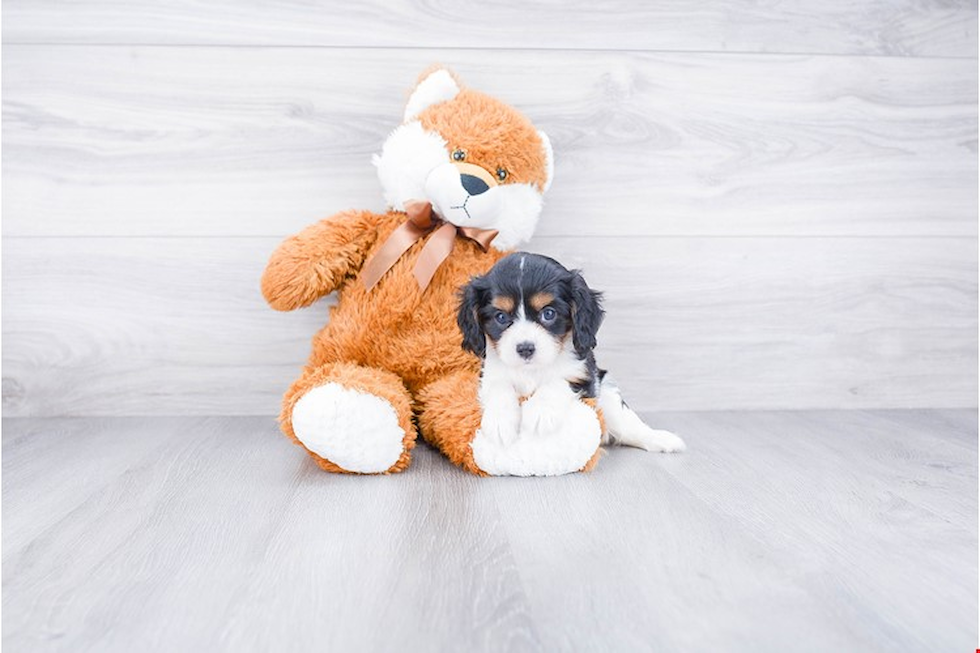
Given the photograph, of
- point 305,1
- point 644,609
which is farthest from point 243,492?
→ point 305,1

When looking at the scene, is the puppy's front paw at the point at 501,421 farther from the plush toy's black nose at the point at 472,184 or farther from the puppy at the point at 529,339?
the plush toy's black nose at the point at 472,184

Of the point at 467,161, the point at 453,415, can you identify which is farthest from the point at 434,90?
the point at 453,415

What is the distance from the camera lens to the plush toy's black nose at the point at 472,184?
51.0 inches

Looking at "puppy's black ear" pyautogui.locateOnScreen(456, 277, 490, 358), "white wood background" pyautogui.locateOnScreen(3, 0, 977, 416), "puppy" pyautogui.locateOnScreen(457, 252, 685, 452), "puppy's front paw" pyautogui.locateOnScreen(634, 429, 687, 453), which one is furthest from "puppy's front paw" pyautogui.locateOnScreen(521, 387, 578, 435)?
"white wood background" pyautogui.locateOnScreen(3, 0, 977, 416)

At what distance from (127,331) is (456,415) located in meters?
0.74

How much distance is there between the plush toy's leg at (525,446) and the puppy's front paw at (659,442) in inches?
5.3

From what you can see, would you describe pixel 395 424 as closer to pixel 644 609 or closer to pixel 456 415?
pixel 456 415

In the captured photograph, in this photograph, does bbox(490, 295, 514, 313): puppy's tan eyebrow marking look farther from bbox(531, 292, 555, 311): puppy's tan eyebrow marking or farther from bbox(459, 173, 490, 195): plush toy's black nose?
bbox(459, 173, 490, 195): plush toy's black nose

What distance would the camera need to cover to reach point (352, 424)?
1.13 m

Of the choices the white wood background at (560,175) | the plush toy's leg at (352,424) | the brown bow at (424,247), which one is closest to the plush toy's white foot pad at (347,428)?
the plush toy's leg at (352,424)

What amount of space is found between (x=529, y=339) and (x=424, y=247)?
31 centimetres

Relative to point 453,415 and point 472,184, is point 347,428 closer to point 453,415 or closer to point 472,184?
point 453,415

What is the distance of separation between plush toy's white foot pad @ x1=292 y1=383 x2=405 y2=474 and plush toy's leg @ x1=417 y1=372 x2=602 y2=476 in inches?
3.9

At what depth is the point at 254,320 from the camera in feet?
5.22
